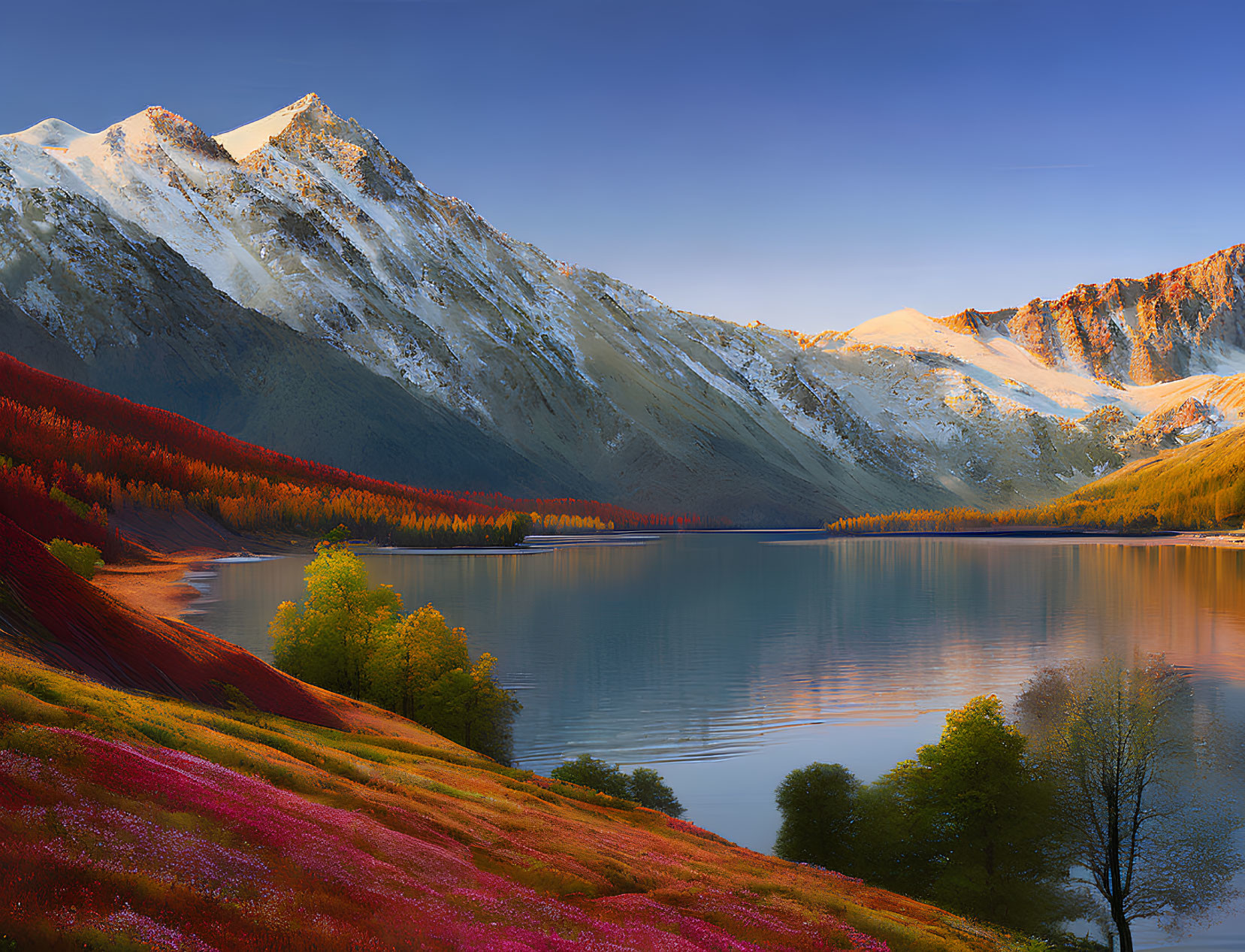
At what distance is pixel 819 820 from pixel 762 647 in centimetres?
5038

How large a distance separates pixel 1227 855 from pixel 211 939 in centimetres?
3427

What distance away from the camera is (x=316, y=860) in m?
15.0

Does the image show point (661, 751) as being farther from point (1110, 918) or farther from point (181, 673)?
point (181, 673)

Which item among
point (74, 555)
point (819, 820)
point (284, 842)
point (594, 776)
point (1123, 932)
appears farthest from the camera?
point (74, 555)

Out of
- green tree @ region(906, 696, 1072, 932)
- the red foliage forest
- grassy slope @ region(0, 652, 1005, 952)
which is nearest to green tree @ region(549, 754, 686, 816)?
green tree @ region(906, 696, 1072, 932)

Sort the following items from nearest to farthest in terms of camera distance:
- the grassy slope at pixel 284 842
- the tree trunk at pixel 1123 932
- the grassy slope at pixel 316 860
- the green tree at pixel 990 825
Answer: the grassy slope at pixel 316 860 < the grassy slope at pixel 284 842 < the tree trunk at pixel 1123 932 < the green tree at pixel 990 825

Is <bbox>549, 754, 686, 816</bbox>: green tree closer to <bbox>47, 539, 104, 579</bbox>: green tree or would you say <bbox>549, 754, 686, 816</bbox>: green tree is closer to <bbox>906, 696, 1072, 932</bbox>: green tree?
<bbox>906, 696, 1072, 932</bbox>: green tree

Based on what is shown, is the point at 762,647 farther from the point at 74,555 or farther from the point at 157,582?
the point at 157,582

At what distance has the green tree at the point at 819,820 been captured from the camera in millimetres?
32875

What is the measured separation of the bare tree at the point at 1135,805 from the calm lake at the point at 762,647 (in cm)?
151

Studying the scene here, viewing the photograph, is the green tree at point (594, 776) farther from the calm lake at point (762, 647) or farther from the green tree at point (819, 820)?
the green tree at point (819, 820)

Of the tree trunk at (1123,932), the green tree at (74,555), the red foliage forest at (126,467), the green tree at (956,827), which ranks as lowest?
the tree trunk at (1123,932)

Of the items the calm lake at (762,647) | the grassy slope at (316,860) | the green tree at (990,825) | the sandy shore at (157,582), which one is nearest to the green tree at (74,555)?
the sandy shore at (157,582)

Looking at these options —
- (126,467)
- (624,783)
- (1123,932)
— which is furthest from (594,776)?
(126,467)
